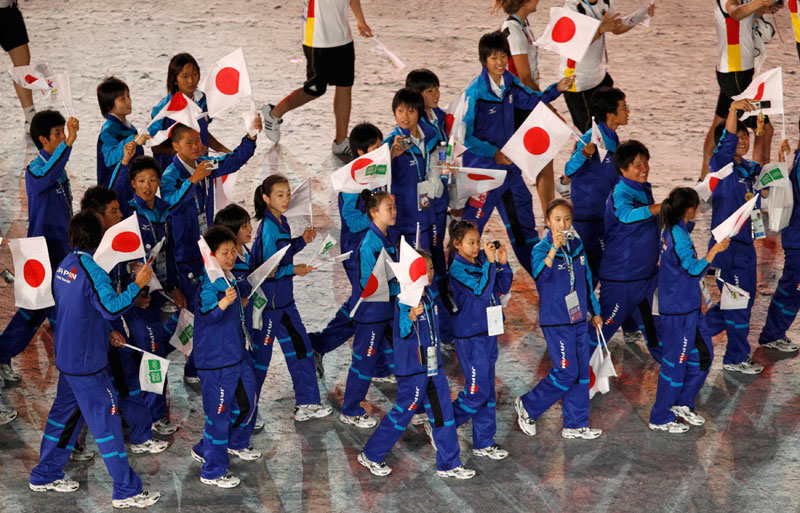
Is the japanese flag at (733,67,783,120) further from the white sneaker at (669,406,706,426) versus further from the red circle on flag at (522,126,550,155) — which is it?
the white sneaker at (669,406,706,426)

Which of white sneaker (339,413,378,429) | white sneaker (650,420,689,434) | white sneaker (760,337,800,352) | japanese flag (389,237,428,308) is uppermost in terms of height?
japanese flag (389,237,428,308)

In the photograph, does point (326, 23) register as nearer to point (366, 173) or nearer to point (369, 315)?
point (366, 173)

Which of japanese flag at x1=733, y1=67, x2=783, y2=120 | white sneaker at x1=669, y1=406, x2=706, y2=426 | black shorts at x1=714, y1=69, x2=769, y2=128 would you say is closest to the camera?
white sneaker at x1=669, y1=406, x2=706, y2=426

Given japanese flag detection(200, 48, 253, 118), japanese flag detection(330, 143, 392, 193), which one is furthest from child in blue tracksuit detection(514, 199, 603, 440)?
japanese flag detection(200, 48, 253, 118)

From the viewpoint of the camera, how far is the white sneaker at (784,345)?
317 inches

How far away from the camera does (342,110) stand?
11070 mm

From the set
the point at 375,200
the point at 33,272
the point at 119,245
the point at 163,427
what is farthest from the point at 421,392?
the point at 33,272

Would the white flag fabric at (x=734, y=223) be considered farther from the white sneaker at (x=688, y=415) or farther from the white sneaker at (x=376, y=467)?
the white sneaker at (x=376, y=467)

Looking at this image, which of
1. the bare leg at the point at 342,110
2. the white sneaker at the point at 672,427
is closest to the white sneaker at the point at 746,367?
the white sneaker at the point at 672,427

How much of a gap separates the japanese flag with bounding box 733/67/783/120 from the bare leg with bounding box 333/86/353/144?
14.3ft

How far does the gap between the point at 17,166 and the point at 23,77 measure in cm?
286

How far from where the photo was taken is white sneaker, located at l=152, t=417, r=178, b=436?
23.2ft

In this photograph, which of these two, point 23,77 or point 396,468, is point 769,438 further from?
point 23,77

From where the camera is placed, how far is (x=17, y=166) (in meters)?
11.1
